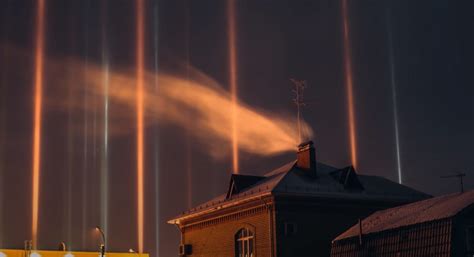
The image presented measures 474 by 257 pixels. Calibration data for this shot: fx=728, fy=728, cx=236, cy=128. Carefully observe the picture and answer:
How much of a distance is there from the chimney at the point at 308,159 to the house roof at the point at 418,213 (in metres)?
6.07

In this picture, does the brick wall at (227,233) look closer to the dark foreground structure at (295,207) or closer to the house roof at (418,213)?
the dark foreground structure at (295,207)

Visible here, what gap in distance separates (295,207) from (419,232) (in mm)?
10465

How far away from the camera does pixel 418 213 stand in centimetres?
2944

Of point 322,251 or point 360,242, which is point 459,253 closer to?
point 360,242

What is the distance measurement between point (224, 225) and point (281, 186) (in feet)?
18.5

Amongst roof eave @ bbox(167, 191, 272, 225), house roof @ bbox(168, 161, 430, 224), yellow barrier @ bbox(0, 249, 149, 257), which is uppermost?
house roof @ bbox(168, 161, 430, 224)

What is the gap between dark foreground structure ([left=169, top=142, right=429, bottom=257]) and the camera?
36.8 metres

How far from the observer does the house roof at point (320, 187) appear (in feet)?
122

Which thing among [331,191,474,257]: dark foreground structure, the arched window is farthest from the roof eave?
[331,191,474,257]: dark foreground structure

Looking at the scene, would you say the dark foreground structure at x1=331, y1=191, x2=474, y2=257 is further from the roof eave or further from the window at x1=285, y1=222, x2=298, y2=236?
the roof eave

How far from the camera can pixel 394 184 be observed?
4150 centimetres

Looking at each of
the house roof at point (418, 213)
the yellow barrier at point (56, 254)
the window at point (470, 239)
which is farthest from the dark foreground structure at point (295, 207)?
the window at point (470, 239)

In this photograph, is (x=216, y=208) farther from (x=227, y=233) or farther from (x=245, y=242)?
(x=245, y=242)

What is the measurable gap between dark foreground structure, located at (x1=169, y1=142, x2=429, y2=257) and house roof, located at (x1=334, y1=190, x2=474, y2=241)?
13.2 feet
